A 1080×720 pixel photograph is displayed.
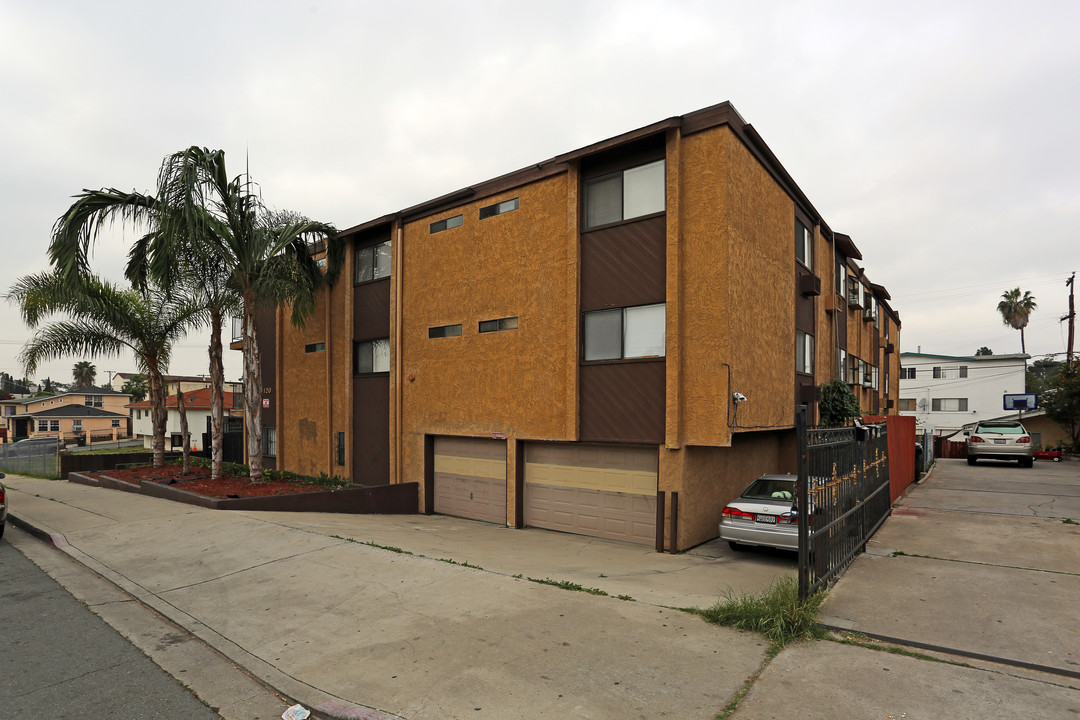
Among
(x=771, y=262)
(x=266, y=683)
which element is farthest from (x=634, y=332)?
(x=266, y=683)

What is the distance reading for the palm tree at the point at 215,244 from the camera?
14.6 meters

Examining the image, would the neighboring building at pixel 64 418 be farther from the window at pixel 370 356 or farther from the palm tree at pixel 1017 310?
the palm tree at pixel 1017 310

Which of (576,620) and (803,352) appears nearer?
(576,620)

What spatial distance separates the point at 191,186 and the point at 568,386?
399 inches

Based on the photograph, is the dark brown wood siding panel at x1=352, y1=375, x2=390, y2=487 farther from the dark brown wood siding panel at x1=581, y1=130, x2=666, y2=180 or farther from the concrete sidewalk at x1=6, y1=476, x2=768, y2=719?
the dark brown wood siding panel at x1=581, y1=130, x2=666, y2=180

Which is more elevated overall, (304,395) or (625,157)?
(625,157)

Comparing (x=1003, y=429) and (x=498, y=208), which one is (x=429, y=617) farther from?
(x=1003, y=429)

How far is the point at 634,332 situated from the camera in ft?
40.5

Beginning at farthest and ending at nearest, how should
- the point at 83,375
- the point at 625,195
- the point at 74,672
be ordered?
1. the point at 83,375
2. the point at 625,195
3. the point at 74,672

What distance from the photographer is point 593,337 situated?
12938 millimetres

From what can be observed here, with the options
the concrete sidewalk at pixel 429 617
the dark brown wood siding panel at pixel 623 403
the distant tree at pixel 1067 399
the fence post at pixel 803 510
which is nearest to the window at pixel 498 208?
the dark brown wood siding panel at pixel 623 403

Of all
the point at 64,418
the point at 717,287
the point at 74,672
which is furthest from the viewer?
the point at 64,418

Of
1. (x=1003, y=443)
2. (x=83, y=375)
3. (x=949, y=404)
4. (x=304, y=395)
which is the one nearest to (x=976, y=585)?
(x=304, y=395)

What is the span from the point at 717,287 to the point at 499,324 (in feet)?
18.3
